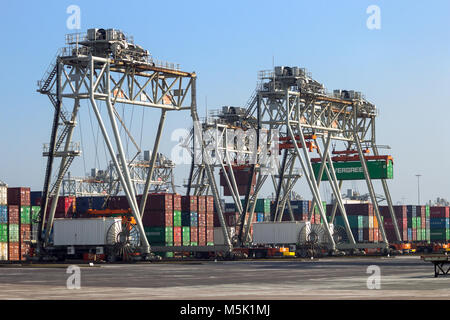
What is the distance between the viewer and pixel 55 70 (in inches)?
2589

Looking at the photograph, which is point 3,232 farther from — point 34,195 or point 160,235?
point 34,195

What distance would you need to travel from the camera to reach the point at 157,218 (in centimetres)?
8238

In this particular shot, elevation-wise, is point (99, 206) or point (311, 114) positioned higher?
point (311, 114)

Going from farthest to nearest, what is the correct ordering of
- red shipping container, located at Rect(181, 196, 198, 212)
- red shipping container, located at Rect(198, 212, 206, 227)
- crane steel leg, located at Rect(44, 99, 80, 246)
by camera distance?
red shipping container, located at Rect(198, 212, 206, 227) < red shipping container, located at Rect(181, 196, 198, 212) < crane steel leg, located at Rect(44, 99, 80, 246)

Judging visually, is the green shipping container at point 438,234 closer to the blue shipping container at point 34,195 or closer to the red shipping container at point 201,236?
the red shipping container at point 201,236

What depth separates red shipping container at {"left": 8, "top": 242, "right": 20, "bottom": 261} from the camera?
78.6 m

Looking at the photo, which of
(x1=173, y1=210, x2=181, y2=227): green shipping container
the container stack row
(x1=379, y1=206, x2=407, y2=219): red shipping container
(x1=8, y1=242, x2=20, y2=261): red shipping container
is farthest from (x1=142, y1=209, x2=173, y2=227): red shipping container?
(x1=379, y1=206, x2=407, y2=219): red shipping container

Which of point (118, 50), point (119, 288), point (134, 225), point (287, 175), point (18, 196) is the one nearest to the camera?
point (119, 288)

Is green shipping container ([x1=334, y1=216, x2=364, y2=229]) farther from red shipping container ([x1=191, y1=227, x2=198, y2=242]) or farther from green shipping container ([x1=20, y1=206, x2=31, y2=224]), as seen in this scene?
green shipping container ([x1=20, y1=206, x2=31, y2=224])

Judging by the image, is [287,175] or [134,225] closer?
[134,225]

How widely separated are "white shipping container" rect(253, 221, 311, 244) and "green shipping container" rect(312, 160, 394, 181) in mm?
10473
